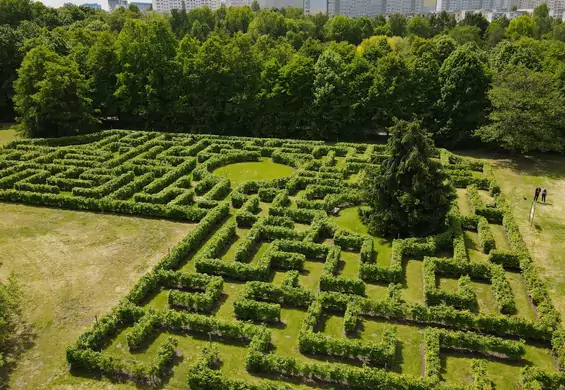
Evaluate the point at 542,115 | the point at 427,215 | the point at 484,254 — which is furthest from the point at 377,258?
the point at 542,115

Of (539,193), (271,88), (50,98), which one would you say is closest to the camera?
(539,193)

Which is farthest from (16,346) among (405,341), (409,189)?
(409,189)

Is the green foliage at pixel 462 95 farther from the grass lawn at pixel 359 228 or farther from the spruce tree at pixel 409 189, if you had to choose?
the spruce tree at pixel 409 189

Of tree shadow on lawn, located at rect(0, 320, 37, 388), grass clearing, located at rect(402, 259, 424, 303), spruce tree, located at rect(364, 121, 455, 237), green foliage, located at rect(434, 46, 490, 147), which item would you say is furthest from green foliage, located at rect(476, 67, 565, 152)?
tree shadow on lawn, located at rect(0, 320, 37, 388)

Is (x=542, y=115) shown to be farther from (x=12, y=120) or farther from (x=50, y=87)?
(x=12, y=120)

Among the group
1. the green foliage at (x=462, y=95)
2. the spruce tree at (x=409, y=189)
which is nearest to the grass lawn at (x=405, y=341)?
the spruce tree at (x=409, y=189)

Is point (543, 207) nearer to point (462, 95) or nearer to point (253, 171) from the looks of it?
point (462, 95)
